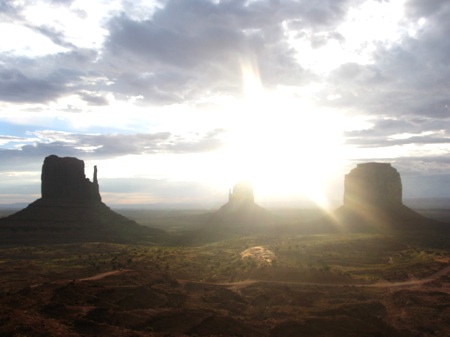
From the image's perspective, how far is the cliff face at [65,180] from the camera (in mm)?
118438

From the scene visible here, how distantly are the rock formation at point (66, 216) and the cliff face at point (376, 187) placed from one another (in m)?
66.3

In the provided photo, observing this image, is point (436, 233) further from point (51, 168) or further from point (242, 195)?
point (51, 168)

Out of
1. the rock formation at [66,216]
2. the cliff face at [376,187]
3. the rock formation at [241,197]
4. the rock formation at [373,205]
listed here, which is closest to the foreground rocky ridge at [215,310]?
the rock formation at [66,216]

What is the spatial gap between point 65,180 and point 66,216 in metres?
16.9

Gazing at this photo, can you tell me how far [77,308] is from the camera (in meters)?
33.9

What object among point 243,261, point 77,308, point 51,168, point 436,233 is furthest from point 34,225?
point 436,233

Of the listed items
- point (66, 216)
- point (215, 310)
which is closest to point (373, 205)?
point (66, 216)

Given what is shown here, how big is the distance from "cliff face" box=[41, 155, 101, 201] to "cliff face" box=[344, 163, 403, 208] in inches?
3318

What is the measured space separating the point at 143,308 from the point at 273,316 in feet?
40.0

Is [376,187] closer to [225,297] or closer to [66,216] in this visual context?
[66,216]

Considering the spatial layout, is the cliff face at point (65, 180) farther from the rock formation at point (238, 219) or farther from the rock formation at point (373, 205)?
the rock formation at point (373, 205)

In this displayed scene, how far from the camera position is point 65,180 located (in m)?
120

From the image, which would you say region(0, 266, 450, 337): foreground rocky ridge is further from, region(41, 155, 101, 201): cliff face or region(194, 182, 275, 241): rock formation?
region(41, 155, 101, 201): cliff face

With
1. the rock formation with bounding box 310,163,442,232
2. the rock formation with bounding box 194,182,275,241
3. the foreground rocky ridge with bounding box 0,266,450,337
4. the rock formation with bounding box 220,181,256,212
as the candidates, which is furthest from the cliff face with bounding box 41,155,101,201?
the foreground rocky ridge with bounding box 0,266,450,337
